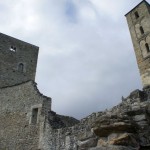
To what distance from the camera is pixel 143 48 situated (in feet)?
83.8

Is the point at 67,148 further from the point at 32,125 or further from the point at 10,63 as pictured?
the point at 10,63

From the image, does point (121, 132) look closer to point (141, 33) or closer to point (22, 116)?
point (22, 116)

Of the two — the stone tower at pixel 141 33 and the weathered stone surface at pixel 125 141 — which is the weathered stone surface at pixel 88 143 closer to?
the weathered stone surface at pixel 125 141

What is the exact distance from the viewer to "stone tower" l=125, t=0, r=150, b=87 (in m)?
24.0

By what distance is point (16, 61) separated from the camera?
2177cm

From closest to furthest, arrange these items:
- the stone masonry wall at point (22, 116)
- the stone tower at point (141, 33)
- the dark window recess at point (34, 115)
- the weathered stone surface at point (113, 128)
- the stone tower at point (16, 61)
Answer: the weathered stone surface at point (113, 128)
the stone masonry wall at point (22, 116)
the dark window recess at point (34, 115)
the stone tower at point (16, 61)
the stone tower at point (141, 33)

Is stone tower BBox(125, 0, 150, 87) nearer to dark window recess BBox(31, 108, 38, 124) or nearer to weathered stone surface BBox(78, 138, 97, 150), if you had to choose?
dark window recess BBox(31, 108, 38, 124)

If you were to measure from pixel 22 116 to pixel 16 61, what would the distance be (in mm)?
9782

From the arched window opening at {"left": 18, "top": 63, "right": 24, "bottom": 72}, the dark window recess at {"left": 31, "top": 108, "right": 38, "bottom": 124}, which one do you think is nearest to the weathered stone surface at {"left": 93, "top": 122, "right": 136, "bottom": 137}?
the dark window recess at {"left": 31, "top": 108, "right": 38, "bottom": 124}

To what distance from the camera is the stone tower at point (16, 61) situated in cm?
2053

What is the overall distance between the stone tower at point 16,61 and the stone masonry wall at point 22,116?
6286 mm

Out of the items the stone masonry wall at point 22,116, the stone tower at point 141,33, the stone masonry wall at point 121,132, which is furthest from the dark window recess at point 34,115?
the stone tower at point 141,33

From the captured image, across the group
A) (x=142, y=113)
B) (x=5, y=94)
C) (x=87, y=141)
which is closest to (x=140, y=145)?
(x=142, y=113)

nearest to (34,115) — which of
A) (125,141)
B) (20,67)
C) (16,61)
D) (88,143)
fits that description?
(88,143)
